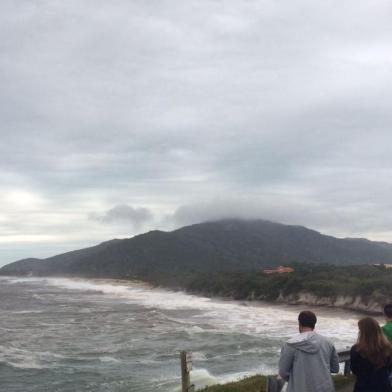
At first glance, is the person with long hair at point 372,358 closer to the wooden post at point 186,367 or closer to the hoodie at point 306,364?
the hoodie at point 306,364

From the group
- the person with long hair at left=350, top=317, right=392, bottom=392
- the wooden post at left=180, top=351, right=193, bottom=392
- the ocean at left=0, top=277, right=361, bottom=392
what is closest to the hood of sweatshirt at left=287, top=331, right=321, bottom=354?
the person with long hair at left=350, top=317, right=392, bottom=392

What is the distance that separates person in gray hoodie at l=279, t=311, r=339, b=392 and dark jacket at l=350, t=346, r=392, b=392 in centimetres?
30

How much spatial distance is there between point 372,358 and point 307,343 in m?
0.63

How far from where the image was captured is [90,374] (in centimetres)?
1959

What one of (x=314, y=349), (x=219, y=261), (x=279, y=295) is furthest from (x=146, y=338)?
(x=219, y=261)

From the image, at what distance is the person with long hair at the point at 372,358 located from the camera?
546 cm

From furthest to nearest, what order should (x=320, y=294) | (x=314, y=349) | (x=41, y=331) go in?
(x=320, y=294), (x=41, y=331), (x=314, y=349)

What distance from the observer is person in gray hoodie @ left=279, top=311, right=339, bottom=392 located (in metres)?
5.50

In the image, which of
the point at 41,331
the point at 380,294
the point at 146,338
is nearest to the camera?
the point at 146,338

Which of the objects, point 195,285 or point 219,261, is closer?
point 195,285

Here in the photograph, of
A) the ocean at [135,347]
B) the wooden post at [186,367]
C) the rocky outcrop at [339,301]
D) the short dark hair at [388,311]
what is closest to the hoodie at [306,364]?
the short dark hair at [388,311]

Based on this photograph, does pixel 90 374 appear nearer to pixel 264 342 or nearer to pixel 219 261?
pixel 264 342

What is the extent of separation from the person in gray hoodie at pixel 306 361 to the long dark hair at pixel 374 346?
0.38 m

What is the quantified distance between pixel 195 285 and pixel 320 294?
36157 mm
